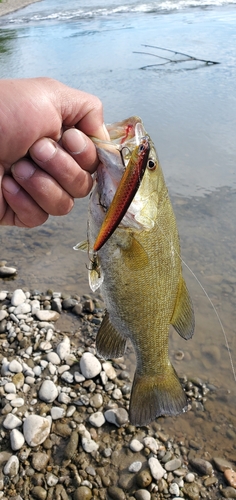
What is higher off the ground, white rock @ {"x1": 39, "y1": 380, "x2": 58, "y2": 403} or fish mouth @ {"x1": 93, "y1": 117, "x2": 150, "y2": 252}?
fish mouth @ {"x1": 93, "y1": 117, "x2": 150, "y2": 252}

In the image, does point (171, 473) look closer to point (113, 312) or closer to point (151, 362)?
point (151, 362)

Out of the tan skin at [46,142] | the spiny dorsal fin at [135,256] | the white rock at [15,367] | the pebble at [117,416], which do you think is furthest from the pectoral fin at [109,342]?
the white rock at [15,367]

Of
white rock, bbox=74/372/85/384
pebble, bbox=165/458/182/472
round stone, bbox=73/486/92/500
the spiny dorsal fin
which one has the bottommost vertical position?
pebble, bbox=165/458/182/472

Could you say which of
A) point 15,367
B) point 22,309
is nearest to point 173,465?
point 15,367

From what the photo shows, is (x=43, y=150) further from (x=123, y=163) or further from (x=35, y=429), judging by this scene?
(x=35, y=429)

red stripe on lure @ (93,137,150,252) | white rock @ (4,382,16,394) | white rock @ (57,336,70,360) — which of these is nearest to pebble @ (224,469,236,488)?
white rock @ (57,336,70,360)

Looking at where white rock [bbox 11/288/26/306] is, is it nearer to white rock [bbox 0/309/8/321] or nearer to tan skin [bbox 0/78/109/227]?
white rock [bbox 0/309/8/321]

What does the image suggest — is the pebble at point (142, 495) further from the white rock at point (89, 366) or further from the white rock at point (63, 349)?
the white rock at point (63, 349)
